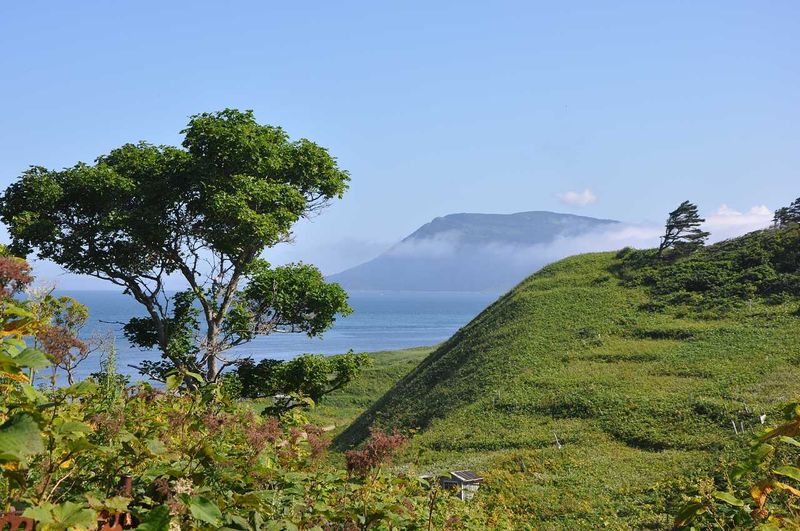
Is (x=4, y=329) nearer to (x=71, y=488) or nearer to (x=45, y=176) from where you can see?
(x=71, y=488)

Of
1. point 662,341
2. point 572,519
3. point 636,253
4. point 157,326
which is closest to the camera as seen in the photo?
point 572,519

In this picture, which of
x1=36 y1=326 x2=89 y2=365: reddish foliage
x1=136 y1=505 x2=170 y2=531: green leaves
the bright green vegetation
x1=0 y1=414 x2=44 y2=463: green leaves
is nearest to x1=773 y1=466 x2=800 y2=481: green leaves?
x1=136 y1=505 x2=170 y2=531: green leaves

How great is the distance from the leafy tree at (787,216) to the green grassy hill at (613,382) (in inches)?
69.4

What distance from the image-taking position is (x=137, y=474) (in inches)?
142

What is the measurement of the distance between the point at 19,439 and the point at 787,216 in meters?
55.3

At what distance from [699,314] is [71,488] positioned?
4256 cm

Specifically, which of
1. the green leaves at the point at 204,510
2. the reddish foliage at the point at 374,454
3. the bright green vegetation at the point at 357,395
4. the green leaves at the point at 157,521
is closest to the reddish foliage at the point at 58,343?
the reddish foliage at the point at 374,454

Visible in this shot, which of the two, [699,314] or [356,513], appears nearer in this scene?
[356,513]

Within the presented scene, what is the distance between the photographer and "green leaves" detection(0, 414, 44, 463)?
2010mm

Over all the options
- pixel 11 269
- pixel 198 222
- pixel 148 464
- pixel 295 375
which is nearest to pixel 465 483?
pixel 295 375

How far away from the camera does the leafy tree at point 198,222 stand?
20500 mm

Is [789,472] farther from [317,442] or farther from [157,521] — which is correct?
[317,442]

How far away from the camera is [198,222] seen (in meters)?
21.5

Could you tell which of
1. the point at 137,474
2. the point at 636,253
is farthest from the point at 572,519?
the point at 636,253
